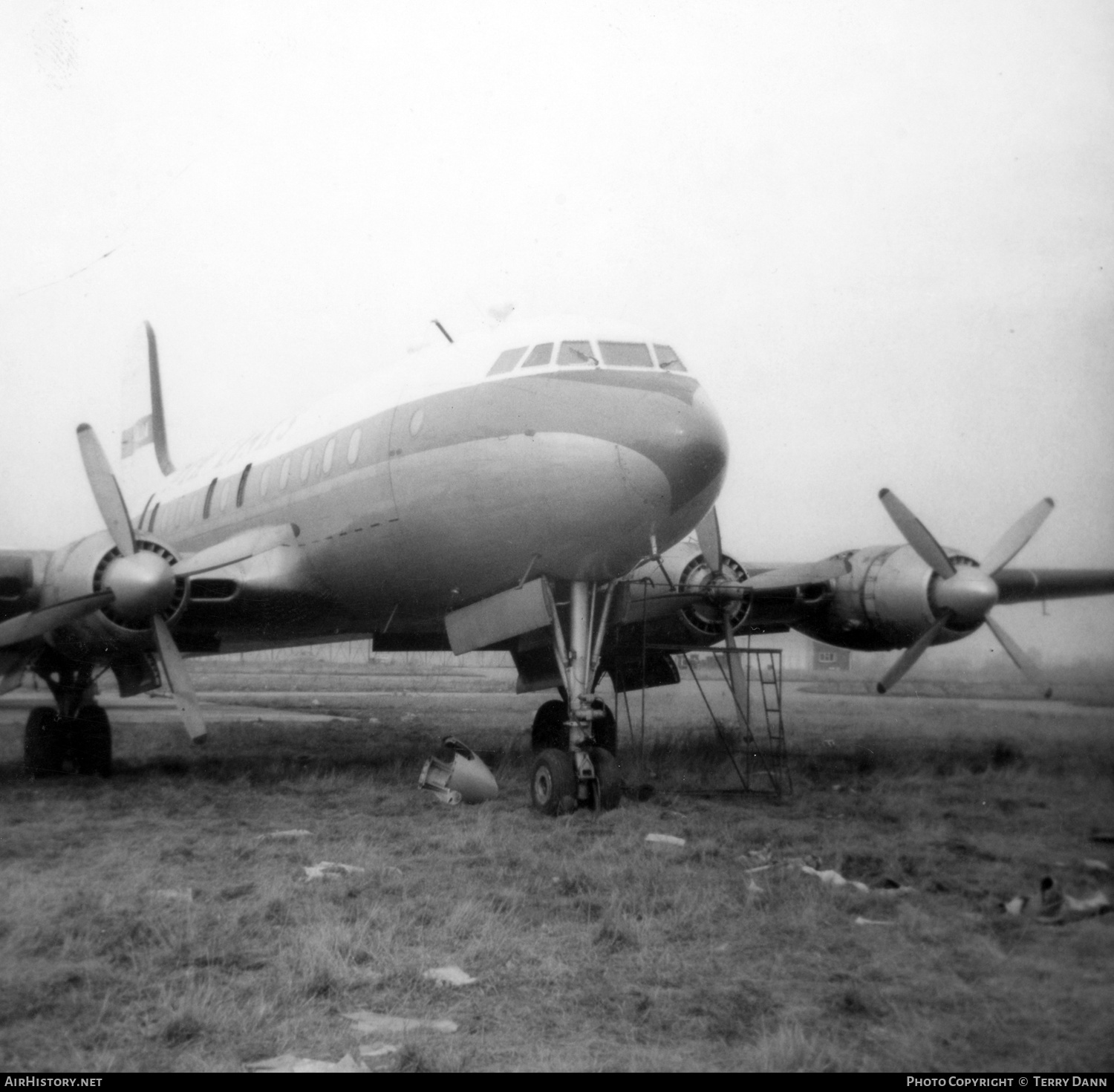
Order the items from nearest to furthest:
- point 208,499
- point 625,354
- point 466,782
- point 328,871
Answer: point 328,871 → point 625,354 → point 466,782 → point 208,499

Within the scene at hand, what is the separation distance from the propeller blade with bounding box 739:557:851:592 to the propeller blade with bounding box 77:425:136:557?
722 cm

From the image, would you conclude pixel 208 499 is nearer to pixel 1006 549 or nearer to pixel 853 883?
pixel 1006 549

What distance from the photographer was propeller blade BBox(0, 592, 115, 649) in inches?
405

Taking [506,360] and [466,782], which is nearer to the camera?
[506,360]

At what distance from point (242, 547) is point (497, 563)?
4206mm

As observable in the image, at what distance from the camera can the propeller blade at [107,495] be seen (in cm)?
1066

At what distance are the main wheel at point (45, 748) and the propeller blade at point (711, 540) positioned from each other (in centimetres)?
808

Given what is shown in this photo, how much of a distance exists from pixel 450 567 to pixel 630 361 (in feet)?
8.84

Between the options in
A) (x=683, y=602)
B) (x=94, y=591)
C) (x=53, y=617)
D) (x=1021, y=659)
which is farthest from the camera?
(x=683, y=602)

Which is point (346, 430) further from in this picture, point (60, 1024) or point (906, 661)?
point (60, 1024)

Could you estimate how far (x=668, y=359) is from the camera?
389 inches

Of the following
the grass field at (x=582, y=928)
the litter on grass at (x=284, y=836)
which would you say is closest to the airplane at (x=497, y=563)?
the grass field at (x=582, y=928)

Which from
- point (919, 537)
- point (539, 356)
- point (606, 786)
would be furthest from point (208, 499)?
point (919, 537)

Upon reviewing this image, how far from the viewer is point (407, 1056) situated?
380 cm
